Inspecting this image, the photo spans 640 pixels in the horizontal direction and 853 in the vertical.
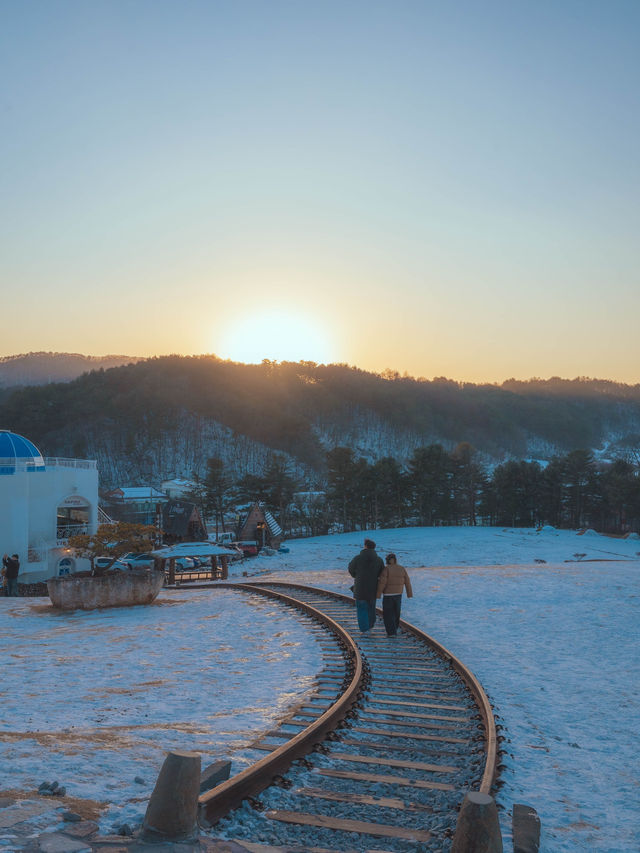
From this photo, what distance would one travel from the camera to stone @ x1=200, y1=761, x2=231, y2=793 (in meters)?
4.62

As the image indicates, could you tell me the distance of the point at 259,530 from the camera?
49562 mm

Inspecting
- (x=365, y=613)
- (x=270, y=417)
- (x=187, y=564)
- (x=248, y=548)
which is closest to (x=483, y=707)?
(x=365, y=613)

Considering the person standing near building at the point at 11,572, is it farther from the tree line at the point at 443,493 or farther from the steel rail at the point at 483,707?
Answer: the tree line at the point at 443,493

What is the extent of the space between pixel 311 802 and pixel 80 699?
4488 millimetres

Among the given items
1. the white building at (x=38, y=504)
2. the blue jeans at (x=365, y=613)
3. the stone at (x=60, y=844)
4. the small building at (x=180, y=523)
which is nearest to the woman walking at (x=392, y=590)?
the blue jeans at (x=365, y=613)

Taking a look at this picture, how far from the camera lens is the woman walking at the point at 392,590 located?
11.7 meters

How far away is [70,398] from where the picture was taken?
140 metres

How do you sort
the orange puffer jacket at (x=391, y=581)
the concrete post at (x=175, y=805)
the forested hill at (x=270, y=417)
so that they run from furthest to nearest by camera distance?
the forested hill at (x=270, y=417) < the orange puffer jacket at (x=391, y=581) < the concrete post at (x=175, y=805)

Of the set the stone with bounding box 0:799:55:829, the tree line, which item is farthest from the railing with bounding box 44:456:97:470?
the stone with bounding box 0:799:55:829

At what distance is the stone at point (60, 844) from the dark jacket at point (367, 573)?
8.21 m

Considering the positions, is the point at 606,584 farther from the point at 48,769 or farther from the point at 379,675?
the point at 48,769

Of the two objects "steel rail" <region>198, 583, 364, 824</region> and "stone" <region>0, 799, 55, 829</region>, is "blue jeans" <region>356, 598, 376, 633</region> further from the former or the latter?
"stone" <region>0, 799, 55, 829</region>

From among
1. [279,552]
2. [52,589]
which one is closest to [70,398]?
[279,552]

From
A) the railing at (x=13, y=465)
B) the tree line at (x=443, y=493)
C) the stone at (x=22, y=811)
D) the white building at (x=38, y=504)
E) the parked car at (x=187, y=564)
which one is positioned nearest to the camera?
the stone at (x=22, y=811)
